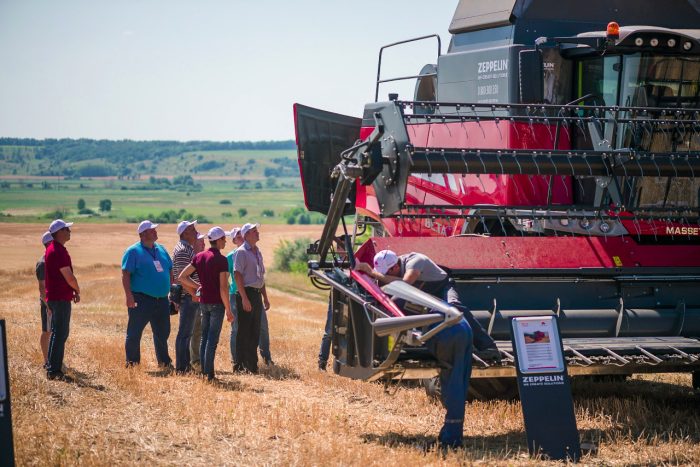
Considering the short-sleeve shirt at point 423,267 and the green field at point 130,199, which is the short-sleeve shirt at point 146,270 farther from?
the green field at point 130,199

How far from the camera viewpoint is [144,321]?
509 inches

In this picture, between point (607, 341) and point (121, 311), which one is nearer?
point (607, 341)

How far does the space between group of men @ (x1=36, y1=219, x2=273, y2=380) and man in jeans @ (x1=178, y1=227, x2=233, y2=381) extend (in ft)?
0.04

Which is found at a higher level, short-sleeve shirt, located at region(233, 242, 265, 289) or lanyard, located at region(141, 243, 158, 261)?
lanyard, located at region(141, 243, 158, 261)

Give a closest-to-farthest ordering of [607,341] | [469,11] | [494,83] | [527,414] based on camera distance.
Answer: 1. [527,414]
2. [607,341]
3. [494,83]
4. [469,11]

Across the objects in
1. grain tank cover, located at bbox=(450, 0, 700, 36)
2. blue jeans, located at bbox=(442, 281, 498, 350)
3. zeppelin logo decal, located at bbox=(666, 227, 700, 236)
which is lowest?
blue jeans, located at bbox=(442, 281, 498, 350)

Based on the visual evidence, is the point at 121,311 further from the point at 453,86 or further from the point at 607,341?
the point at 607,341

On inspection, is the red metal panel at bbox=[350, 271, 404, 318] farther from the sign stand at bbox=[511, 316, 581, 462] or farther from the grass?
the grass

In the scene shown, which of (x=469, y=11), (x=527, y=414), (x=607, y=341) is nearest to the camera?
(x=527, y=414)

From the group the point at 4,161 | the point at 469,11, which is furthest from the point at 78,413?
the point at 4,161

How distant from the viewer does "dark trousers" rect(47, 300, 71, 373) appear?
11516mm

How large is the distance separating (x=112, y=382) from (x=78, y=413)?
1.95 metres

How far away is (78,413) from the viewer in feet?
31.9

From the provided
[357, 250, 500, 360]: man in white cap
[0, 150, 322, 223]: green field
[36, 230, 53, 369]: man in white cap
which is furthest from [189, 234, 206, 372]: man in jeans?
[0, 150, 322, 223]: green field
